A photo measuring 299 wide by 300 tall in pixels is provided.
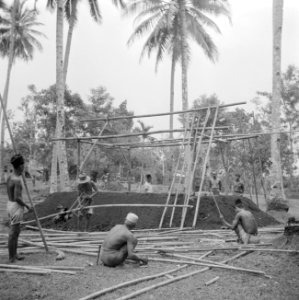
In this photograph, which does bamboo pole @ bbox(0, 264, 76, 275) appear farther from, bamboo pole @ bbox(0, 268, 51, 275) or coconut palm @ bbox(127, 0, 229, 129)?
coconut palm @ bbox(127, 0, 229, 129)

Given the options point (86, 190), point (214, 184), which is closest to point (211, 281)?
point (86, 190)

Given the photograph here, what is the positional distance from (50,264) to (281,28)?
12.2m

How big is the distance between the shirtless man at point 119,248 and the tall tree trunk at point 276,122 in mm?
8720

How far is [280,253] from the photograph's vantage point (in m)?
7.02

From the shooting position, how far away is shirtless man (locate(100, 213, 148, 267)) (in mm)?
6215

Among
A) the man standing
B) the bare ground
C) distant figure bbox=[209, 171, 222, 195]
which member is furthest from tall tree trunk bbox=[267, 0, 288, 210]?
the man standing

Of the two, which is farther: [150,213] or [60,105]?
[60,105]

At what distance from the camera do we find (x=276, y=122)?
14.4 meters

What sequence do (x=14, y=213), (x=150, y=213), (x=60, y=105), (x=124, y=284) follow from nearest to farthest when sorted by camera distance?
(x=124, y=284)
(x=14, y=213)
(x=150, y=213)
(x=60, y=105)

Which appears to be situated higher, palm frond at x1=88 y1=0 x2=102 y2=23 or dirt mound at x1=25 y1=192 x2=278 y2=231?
palm frond at x1=88 y1=0 x2=102 y2=23

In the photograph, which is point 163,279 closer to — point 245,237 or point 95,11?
point 245,237

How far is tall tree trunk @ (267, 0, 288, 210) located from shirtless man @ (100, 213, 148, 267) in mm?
8720

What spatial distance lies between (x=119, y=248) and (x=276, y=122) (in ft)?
32.0

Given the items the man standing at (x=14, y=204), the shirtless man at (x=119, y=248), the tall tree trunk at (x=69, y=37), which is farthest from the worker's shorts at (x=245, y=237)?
the tall tree trunk at (x=69, y=37)
